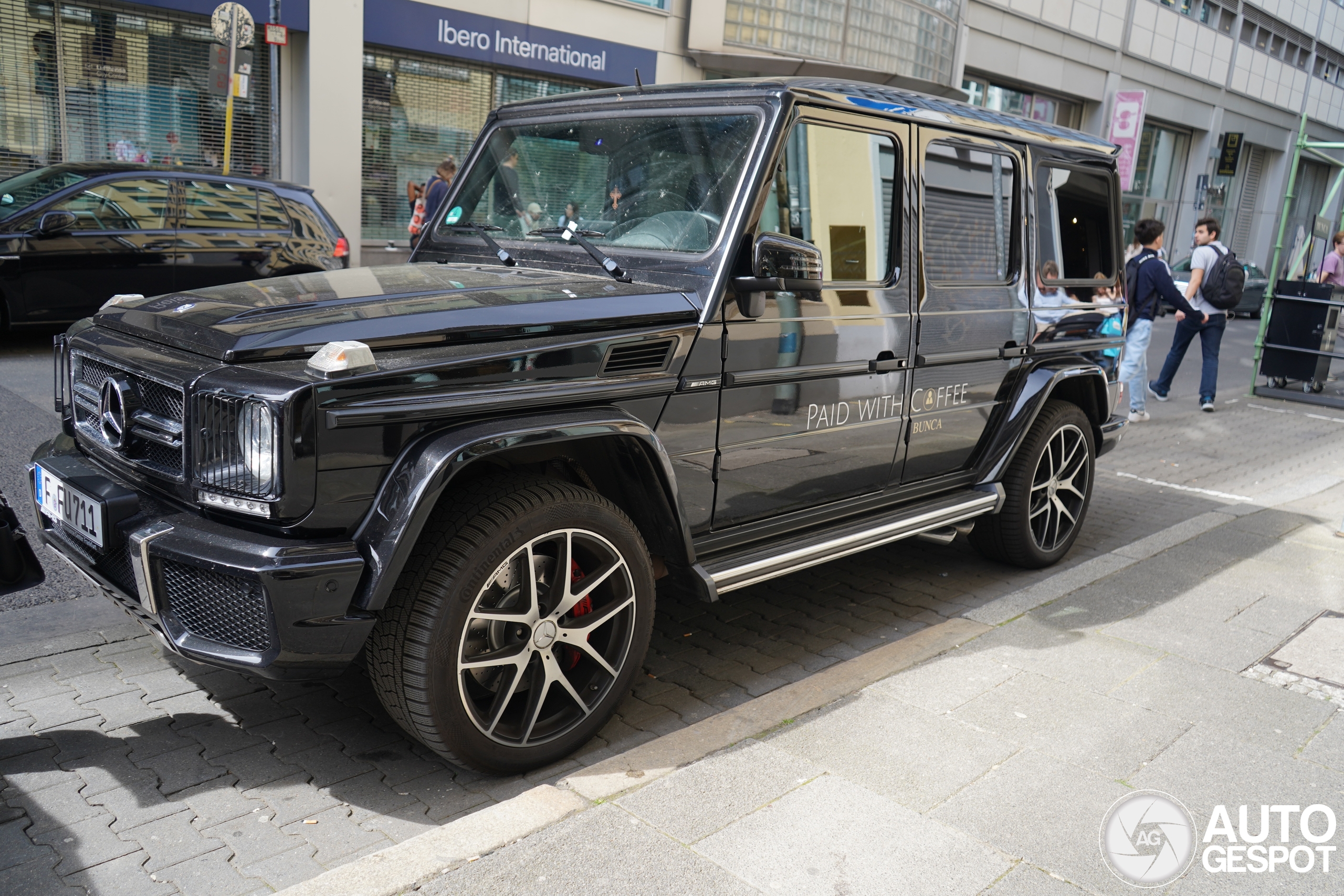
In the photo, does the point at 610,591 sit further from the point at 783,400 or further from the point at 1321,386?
the point at 1321,386

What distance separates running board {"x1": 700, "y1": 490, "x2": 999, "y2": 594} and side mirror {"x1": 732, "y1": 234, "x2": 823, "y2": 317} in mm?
863

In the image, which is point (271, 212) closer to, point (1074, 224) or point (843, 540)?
point (1074, 224)

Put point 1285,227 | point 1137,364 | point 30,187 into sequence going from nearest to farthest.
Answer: point 30,187 < point 1137,364 < point 1285,227

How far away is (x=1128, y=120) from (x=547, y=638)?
1190 inches

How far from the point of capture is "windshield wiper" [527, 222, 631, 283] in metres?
3.59

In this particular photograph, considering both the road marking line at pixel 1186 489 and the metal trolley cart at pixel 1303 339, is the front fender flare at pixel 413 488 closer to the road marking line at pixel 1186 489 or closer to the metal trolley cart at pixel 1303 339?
the road marking line at pixel 1186 489

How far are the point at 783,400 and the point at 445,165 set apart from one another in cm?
1001

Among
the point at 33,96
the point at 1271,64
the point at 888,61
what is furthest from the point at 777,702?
the point at 1271,64

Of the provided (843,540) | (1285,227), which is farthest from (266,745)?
(1285,227)

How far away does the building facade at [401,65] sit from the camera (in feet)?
42.5

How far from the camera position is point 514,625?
3.03 m

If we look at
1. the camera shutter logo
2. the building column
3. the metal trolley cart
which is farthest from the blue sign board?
the camera shutter logo

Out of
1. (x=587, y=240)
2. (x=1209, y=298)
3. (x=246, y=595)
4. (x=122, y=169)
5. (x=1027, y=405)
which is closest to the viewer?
(x=246, y=595)

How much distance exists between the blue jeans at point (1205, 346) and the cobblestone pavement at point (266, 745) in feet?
23.3
